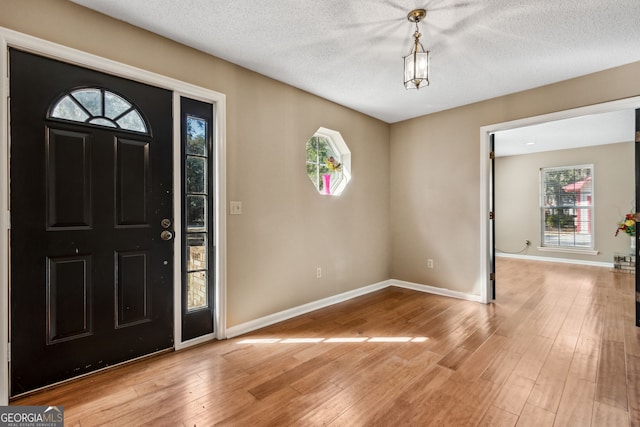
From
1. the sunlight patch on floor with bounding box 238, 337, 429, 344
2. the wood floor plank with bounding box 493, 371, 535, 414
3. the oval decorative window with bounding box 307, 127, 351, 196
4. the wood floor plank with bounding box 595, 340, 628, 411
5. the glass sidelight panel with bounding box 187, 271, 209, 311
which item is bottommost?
the sunlight patch on floor with bounding box 238, 337, 429, 344

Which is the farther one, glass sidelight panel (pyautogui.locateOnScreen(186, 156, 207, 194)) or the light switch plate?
the light switch plate

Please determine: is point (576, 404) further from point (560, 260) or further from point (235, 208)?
point (560, 260)

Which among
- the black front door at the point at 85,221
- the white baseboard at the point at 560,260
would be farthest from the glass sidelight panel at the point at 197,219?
the white baseboard at the point at 560,260

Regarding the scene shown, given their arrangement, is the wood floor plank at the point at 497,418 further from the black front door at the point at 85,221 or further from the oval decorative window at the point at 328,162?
the oval decorative window at the point at 328,162

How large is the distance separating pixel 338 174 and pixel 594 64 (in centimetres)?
273

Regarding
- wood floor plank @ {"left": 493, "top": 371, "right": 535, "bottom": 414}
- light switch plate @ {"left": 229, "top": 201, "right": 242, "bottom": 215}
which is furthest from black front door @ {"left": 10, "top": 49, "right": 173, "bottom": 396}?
wood floor plank @ {"left": 493, "top": 371, "right": 535, "bottom": 414}

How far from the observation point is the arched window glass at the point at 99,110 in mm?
1893

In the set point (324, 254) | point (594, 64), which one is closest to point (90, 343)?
→ point (324, 254)

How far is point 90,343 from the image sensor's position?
1985 mm

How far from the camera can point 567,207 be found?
642 cm

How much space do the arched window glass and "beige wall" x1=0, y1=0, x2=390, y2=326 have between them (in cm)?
29

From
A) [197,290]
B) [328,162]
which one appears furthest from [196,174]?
[328,162]

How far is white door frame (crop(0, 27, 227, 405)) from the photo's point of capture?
1.67 metres

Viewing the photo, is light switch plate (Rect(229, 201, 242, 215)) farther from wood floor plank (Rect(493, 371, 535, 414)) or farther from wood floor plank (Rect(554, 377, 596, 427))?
wood floor plank (Rect(554, 377, 596, 427))
